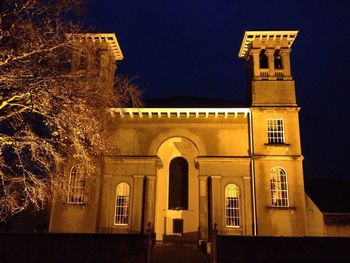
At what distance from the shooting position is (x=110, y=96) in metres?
15.4

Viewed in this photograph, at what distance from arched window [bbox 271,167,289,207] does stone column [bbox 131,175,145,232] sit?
8507 millimetres

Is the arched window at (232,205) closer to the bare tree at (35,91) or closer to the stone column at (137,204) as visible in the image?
the stone column at (137,204)

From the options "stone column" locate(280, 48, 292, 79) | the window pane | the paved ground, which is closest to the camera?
the paved ground

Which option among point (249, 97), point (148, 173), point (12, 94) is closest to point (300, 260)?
point (148, 173)

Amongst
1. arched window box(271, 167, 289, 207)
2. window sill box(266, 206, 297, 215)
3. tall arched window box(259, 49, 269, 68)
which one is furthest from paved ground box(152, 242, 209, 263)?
tall arched window box(259, 49, 269, 68)

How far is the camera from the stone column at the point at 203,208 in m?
22.7

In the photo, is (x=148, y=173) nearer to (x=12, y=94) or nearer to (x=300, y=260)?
(x=300, y=260)

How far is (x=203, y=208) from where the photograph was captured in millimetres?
23281

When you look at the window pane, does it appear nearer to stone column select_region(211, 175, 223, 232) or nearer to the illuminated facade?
the illuminated facade

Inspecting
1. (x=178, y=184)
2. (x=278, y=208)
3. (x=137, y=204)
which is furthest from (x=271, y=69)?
(x=137, y=204)

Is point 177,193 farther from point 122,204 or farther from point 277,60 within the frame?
point 277,60

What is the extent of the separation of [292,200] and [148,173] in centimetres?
937

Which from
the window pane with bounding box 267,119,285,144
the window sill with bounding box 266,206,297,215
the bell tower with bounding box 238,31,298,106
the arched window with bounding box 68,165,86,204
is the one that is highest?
the bell tower with bounding box 238,31,298,106

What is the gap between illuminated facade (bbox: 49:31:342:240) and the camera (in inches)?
904
